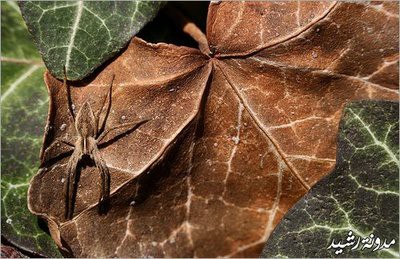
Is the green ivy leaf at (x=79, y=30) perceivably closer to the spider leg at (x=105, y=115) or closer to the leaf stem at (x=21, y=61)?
the spider leg at (x=105, y=115)

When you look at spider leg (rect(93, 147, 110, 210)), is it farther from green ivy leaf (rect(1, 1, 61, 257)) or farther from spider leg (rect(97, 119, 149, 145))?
green ivy leaf (rect(1, 1, 61, 257))

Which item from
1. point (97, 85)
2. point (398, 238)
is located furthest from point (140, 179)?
point (398, 238)

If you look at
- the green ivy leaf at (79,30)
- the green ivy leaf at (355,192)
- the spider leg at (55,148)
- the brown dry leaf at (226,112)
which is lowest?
the green ivy leaf at (355,192)

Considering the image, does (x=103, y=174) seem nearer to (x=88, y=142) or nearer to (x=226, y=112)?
(x=88, y=142)

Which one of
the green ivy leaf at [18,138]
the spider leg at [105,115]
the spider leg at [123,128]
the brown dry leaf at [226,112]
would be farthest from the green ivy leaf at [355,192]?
the green ivy leaf at [18,138]

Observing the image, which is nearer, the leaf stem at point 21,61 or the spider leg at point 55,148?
the spider leg at point 55,148

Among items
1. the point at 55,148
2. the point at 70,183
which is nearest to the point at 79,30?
the point at 55,148

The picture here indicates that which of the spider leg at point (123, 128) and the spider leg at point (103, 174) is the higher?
the spider leg at point (123, 128)
